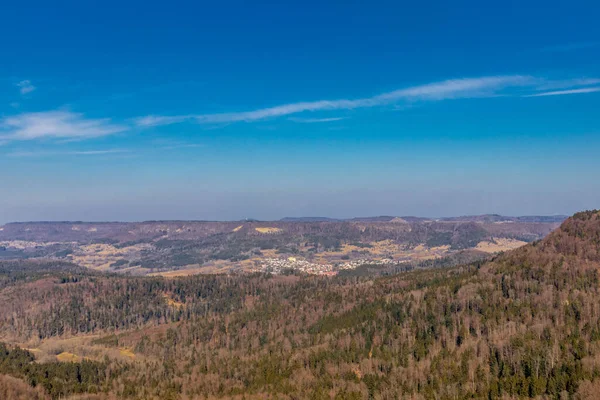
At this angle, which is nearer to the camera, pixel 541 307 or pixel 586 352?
pixel 586 352

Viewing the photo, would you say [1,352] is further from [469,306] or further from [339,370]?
[469,306]

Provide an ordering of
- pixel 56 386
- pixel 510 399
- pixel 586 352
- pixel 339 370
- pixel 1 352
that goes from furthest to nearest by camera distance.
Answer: pixel 1 352 → pixel 339 370 → pixel 56 386 → pixel 586 352 → pixel 510 399

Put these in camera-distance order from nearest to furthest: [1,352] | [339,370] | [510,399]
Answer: [510,399], [339,370], [1,352]

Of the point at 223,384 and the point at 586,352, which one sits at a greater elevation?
the point at 586,352

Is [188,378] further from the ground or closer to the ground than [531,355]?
closer to the ground

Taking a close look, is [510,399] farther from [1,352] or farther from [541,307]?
[1,352]

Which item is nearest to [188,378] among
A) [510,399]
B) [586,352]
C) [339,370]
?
[339,370]

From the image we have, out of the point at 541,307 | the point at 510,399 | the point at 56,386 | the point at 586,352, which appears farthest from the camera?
the point at 541,307

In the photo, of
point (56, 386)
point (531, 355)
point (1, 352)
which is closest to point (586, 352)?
point (531, 355)

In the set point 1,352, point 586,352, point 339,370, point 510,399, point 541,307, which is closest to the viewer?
point 510,399
